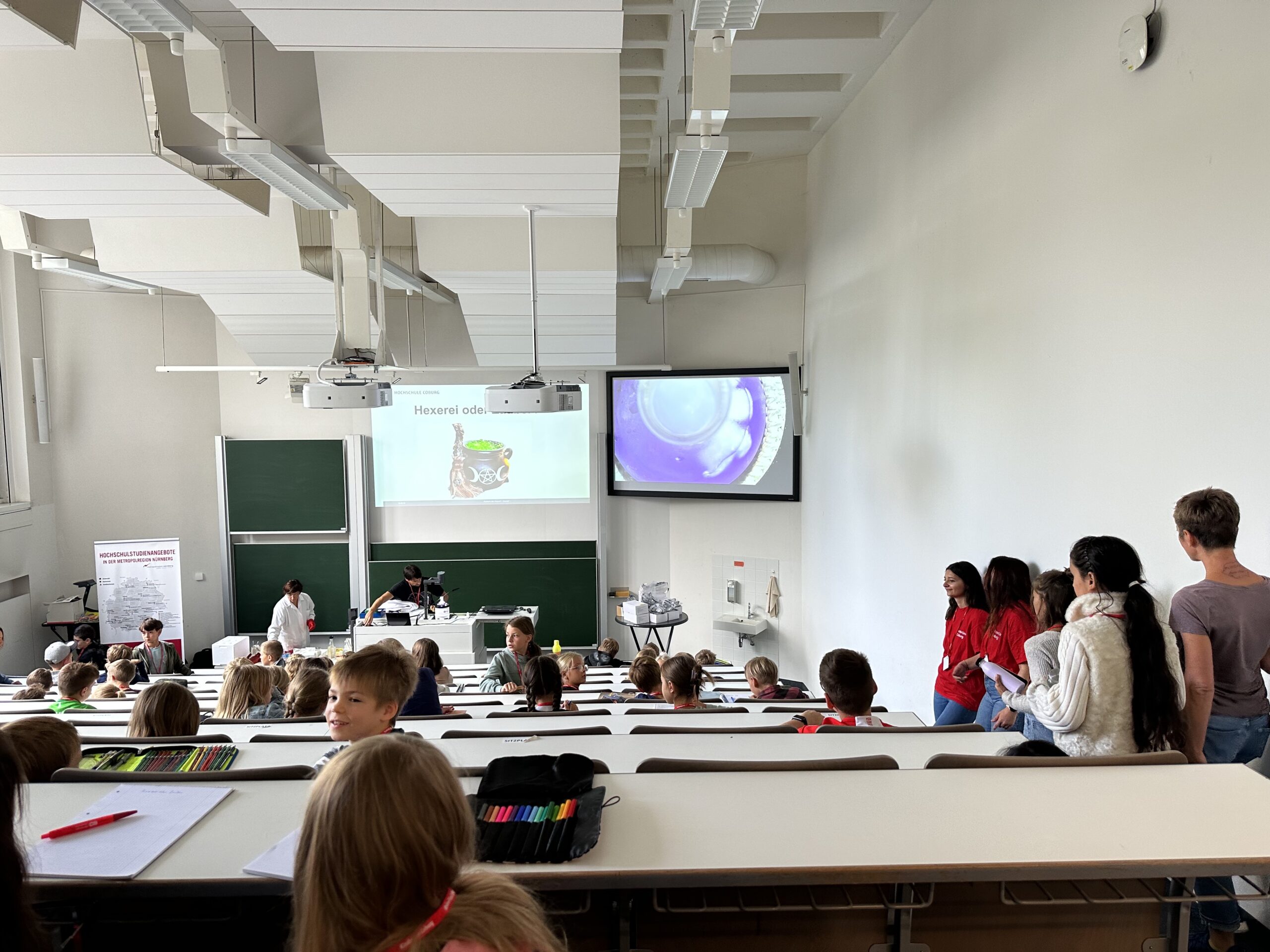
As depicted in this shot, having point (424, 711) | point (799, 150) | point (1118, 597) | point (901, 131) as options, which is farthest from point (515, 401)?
point (799, 150)

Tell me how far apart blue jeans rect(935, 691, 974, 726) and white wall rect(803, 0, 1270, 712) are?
2.57 feet

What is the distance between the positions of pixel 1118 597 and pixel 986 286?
8.61 ft

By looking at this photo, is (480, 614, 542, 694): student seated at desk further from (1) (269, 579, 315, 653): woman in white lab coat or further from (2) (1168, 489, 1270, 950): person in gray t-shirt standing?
(1) (269, 579, 315, 653): woman in white lab coat

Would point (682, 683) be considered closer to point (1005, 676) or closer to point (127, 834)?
point (1005, 676)

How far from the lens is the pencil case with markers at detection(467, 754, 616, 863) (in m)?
1.68

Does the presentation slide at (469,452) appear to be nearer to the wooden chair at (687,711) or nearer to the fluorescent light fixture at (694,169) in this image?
the fluorescent light fixture at (694,169)

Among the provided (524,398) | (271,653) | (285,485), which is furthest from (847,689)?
(285,485)

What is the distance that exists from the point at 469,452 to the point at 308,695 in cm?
682

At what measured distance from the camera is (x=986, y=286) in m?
4.63

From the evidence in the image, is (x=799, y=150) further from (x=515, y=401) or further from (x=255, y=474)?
(x=255, y=474)

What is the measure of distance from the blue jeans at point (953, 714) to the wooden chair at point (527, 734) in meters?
2.49

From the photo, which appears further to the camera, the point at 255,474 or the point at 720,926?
the point at 255,474

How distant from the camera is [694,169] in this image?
464 centimetres

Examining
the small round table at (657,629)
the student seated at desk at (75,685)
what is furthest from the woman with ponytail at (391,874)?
the small round table at (657,629)
